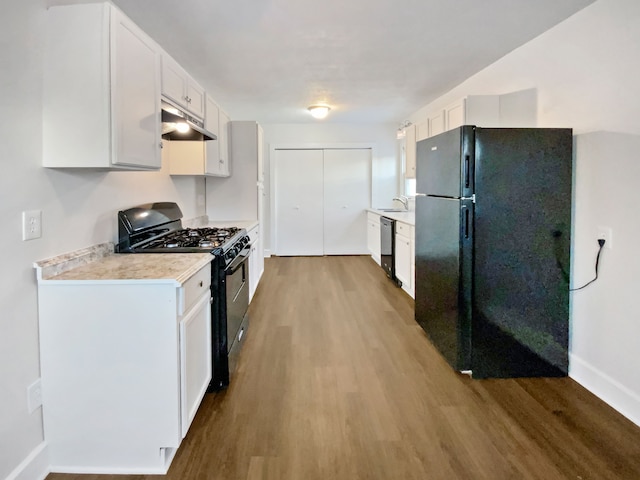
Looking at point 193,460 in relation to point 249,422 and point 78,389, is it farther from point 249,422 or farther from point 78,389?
point 78,389

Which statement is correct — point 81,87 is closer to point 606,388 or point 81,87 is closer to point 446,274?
point 446,274

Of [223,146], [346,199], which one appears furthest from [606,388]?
[346,199]

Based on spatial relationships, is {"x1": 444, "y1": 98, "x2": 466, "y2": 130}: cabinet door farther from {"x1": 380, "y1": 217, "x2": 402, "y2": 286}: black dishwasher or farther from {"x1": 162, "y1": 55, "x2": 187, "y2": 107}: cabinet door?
{"x1": 162, "y1": 55, "x2": 187, "y2": 107}: cabinet door

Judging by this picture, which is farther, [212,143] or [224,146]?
[224,146]

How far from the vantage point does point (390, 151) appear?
739 cm

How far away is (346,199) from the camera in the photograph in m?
7.53

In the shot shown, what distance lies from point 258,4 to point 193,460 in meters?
2.52

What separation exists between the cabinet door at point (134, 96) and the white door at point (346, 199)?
522 cm

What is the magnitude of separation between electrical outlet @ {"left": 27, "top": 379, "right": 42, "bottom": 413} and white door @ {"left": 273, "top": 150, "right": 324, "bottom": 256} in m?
5.79

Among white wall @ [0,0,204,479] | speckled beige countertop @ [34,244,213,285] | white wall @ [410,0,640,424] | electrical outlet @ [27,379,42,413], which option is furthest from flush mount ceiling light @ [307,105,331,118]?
electrical outlet @ [27,379,42,413]

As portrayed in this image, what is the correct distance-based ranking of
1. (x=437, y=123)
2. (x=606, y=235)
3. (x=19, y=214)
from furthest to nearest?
(x=437, y=123) < (x=606, y=235) < (x=19, y=214)

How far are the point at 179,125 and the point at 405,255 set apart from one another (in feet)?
9.18

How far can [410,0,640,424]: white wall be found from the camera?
2.27 metres

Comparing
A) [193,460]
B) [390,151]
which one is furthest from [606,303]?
[390,151]
